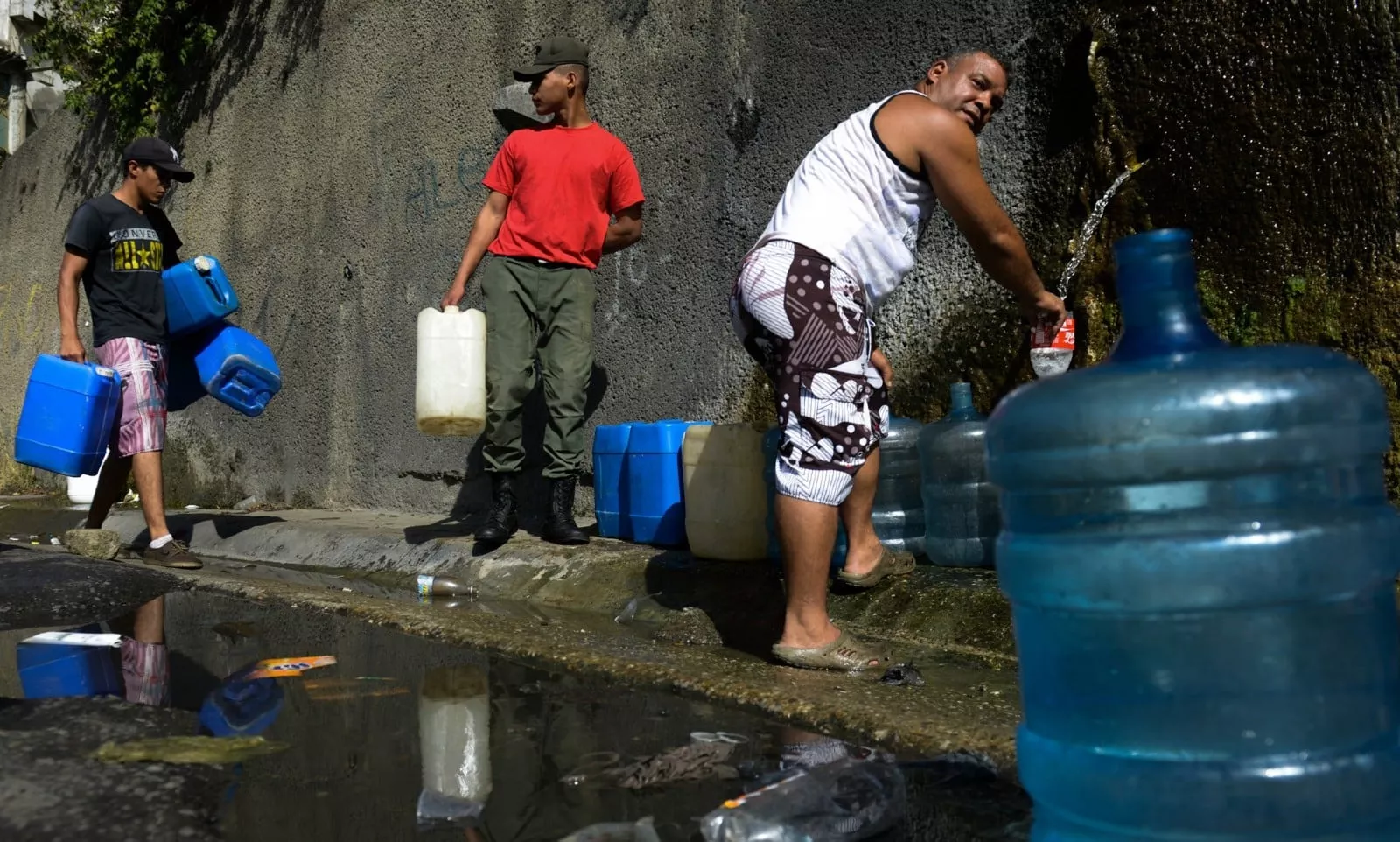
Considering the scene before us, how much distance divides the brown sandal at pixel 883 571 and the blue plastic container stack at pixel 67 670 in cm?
190

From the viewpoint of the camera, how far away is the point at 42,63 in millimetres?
20391

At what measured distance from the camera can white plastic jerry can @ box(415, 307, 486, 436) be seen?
15.9 ft

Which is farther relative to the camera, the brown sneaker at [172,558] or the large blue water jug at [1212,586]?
the brown sneaker at [172,558]

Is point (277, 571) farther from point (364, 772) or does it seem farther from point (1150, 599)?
point (1150, 599)

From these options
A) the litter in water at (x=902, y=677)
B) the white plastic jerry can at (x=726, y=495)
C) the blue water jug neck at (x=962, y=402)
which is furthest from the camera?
the white plastic jerry can at (x=726, y=495)

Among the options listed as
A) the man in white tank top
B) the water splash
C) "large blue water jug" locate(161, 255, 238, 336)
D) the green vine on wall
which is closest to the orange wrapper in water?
the man in white tank top

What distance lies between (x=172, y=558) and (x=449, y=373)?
179 centimetres

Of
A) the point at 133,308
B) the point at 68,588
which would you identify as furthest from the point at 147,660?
the point at 133,308

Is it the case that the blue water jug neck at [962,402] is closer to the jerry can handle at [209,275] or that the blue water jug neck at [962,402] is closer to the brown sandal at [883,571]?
the brown sandal at [883,571]

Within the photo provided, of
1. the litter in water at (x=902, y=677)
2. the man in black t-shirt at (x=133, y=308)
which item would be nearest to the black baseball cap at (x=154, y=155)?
the man in black t-shirt at (x=133, y=308)

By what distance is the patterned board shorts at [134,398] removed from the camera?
567cm

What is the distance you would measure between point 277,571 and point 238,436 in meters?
3.19

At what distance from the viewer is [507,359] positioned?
4.85m

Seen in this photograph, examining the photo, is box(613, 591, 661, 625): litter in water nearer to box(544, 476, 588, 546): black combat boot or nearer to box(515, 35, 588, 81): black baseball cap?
box(544, 476, 588, 546): black combat boot
